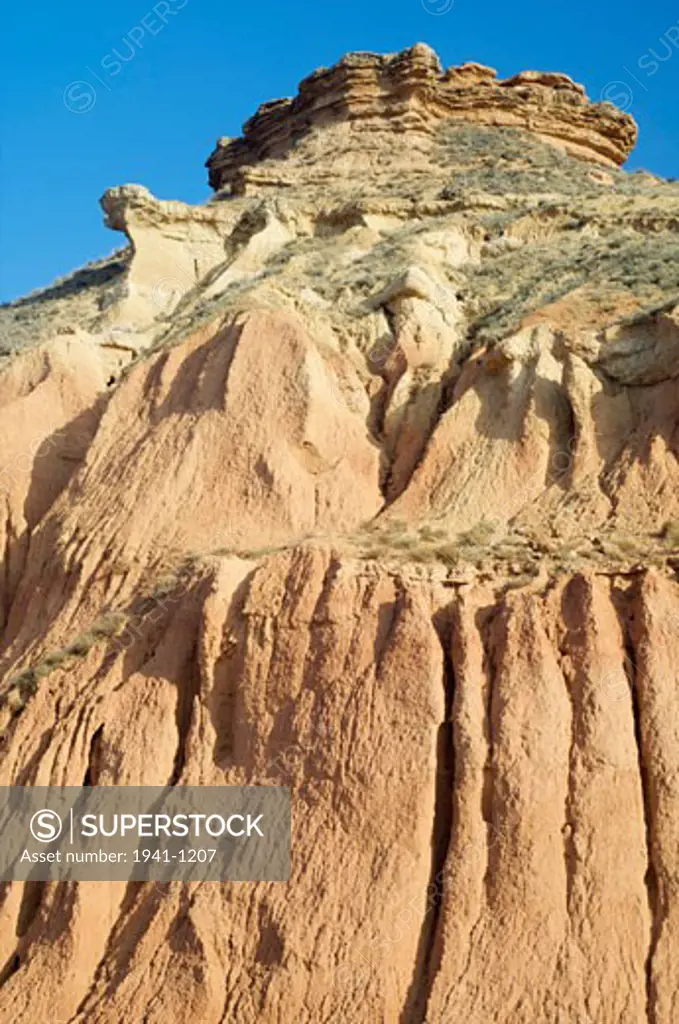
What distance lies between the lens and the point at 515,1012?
11000 millimetres

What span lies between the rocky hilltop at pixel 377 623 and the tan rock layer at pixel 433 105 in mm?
13770

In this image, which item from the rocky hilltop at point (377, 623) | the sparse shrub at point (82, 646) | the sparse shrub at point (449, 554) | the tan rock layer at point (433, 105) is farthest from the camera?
the tan rock layer at point (433, 105)

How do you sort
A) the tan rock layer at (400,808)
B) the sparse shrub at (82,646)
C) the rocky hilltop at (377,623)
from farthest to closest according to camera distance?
the sparse shrub at (82,646) < the rocky hilltop at (377,623) < the tan rock layer at (400,808)

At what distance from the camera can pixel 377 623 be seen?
13844mm

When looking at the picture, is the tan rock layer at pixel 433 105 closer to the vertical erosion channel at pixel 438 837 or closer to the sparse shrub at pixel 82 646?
the sparse shrub at pixel 82 646

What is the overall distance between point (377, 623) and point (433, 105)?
2715 centimetres

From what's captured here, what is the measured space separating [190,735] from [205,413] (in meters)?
6.01

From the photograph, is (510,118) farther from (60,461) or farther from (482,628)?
(482,628)

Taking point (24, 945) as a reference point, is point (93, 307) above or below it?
above

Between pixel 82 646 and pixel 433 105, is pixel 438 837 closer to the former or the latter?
pixel 82 646

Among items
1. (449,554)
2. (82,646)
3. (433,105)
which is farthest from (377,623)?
(433,105)

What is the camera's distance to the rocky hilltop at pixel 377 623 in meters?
11.7

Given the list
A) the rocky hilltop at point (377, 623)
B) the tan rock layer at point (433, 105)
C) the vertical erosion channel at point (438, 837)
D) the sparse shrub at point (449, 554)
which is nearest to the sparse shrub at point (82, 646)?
the rocky hilltop at point (377, 623)

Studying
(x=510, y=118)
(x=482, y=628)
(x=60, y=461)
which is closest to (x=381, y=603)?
(x=482, y=628)
